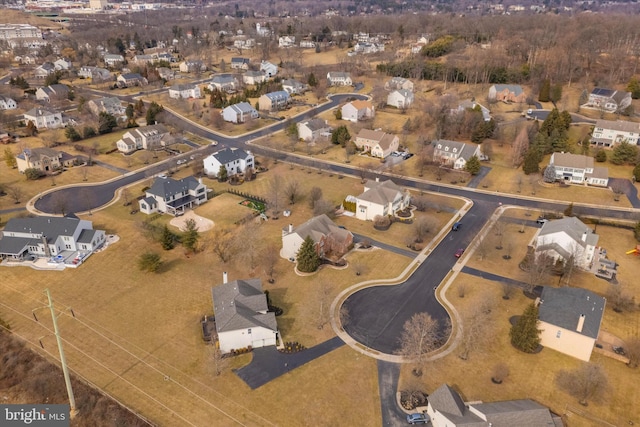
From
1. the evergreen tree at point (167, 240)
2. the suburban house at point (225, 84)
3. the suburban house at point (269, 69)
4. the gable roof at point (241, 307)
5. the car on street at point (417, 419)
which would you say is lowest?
the car on street at point (417, 419)

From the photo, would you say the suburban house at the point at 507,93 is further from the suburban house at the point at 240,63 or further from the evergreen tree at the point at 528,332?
the evergreen tree at the point at 528,332

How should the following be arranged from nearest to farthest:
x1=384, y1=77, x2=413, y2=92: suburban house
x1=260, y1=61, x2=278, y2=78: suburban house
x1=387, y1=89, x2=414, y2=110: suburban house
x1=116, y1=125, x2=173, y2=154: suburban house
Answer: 1. x1=116, y1=125, x2=173, y2=154: suburban house
2. x1=387, y1=89, x2=414, y2=110: suburban house
3. x1=384, y1=77, x2=413, y2=92: suburban house
4. x1=260, y1=61, x2=278, y2=78: suburban house

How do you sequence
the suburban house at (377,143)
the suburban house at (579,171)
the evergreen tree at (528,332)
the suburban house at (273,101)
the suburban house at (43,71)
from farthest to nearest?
the suburban house at (43,71) < the suburban house at (273,101) < the suburban house at (377,143) < the suburban house at (579,171) < the evergreen tree at (528,332)

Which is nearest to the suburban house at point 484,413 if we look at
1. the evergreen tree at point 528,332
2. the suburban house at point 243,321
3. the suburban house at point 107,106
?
the evergreen tree at point 528,332

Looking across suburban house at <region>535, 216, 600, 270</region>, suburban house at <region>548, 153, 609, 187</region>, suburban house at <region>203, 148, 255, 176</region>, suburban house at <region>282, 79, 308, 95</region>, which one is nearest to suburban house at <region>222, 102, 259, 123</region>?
suburban house at <region>282, 79, 308, 95</region>

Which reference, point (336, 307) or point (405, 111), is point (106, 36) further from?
point (336, 307)

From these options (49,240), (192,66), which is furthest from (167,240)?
(192,66)

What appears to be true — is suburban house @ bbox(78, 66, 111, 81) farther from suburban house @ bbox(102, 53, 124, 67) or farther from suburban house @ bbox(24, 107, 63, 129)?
suburban house @ bbox(24, 107, 63, 129)
